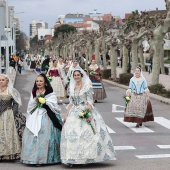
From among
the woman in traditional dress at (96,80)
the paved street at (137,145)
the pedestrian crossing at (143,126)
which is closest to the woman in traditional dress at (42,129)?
the paved street at (137,145)

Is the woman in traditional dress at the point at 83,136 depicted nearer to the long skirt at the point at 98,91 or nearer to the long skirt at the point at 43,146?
the long skirt at the point at 43,146

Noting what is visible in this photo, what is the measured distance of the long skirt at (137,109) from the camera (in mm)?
15414

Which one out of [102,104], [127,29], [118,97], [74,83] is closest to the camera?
[74,83]

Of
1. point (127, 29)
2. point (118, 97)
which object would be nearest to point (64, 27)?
point (127, 29)

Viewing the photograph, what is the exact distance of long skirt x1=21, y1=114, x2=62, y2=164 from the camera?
9945 millimetres

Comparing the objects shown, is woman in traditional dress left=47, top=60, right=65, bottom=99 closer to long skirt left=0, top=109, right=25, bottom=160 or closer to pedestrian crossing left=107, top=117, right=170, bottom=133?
pedestrian crossing left=107, top=117, right=170, bottom=133

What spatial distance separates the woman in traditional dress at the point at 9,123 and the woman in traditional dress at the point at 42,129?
1.13ft

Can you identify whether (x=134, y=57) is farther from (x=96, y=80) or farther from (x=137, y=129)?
(x=137, y=129)

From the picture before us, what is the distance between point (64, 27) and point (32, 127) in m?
154

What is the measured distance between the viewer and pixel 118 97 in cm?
2583

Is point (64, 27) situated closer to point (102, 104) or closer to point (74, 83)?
point (102, 104)

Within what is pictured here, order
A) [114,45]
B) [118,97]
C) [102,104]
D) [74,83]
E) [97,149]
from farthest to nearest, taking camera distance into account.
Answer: [114,45] < [118,97] < [102,104] < [74,83] < [97,149]

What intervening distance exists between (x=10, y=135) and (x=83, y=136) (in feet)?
4.44

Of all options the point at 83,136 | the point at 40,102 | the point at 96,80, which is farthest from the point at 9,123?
the point at 96,80
